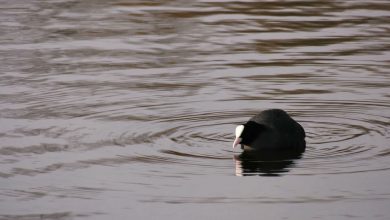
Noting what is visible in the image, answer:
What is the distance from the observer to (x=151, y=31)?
615 inches

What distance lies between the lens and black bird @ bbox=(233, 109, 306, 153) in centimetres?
1002

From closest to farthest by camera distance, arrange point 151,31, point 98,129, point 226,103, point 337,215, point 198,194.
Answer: point 337,215 < point 198,194 < point 98,129 < point 226,103 < point 151,31

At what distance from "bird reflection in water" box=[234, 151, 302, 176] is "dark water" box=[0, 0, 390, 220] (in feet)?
0.11

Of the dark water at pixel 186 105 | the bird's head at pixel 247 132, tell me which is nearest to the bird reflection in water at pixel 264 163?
the dark water at pixel 186 105

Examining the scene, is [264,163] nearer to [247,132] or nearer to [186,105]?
[247,132]

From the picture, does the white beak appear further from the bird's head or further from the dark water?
the dark water

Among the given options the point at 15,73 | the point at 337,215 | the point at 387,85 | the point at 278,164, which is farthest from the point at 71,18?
the point at 337,215

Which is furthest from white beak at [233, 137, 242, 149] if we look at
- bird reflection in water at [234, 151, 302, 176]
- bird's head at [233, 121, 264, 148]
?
bird reflection in water at [234, 151, 302, 176]

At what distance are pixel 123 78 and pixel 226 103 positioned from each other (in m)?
1.71

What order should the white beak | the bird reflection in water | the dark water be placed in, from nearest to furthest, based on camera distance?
the dark water, the bird reflection in water, the white beak

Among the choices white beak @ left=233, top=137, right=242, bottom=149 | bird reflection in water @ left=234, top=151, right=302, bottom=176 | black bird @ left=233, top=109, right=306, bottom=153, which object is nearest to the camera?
bird reflection in water @ left=234, top=151, right=302, bottom=176

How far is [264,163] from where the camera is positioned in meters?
9.77

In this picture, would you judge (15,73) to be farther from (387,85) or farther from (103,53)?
(387,85)

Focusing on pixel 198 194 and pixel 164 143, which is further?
pixel 164 143
